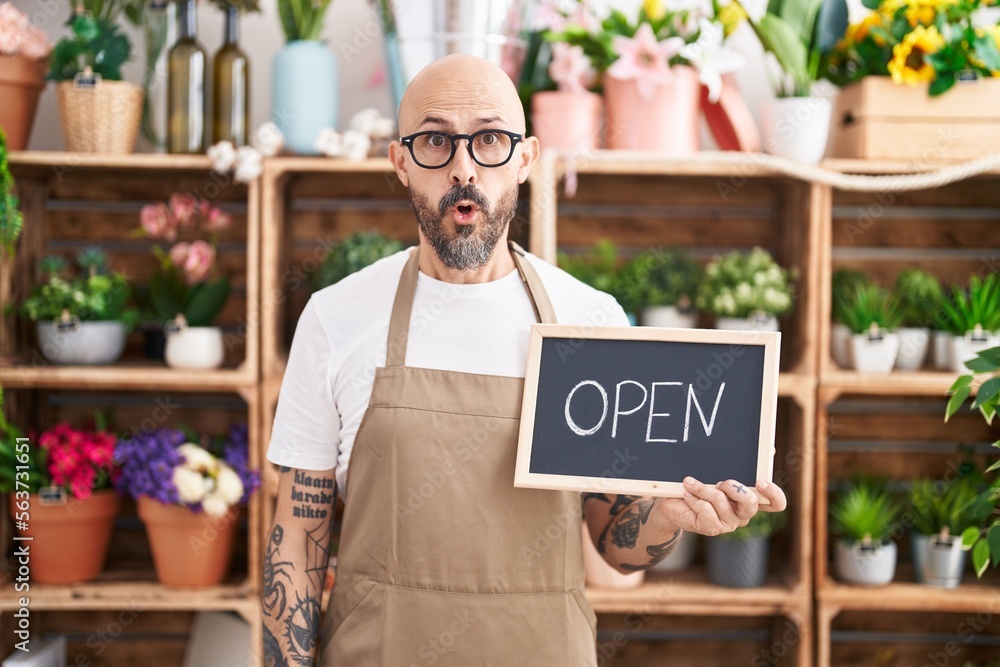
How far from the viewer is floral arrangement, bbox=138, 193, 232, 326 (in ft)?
7.77

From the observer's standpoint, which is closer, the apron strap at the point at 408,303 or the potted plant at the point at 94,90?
the apron strap at the point at 408,303

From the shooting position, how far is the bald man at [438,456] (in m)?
1.32

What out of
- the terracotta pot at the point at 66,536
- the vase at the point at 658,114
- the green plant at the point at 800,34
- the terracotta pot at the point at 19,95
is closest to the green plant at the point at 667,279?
the vase at the point at 658,114

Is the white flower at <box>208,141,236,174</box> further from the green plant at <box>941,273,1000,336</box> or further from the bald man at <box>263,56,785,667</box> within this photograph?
the green plant at <box>941,273,1000,336</box>

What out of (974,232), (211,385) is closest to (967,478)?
(974,232)

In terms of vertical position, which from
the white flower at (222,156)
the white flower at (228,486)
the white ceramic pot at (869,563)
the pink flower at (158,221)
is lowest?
the white ceramic pot at (869,563)

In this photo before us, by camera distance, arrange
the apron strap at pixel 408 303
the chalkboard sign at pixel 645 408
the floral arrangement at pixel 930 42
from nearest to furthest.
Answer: the chalkboard sign at pixel 645 408 < the apron strap at pixel 408 303 < the floral arrangement at pixel 930 42

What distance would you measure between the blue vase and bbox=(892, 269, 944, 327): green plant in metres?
1.62

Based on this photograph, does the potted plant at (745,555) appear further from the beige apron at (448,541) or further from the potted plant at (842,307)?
the beige apron at (448,541)

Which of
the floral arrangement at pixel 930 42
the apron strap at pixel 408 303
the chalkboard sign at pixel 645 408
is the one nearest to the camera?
the chalkboard sign at pixel 645 408

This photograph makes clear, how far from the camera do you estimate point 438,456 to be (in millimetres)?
1339

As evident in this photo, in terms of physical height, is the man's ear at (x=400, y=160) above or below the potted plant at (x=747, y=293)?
above

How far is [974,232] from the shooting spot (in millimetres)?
2656

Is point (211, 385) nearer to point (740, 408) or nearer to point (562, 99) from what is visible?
point (562, 99)
